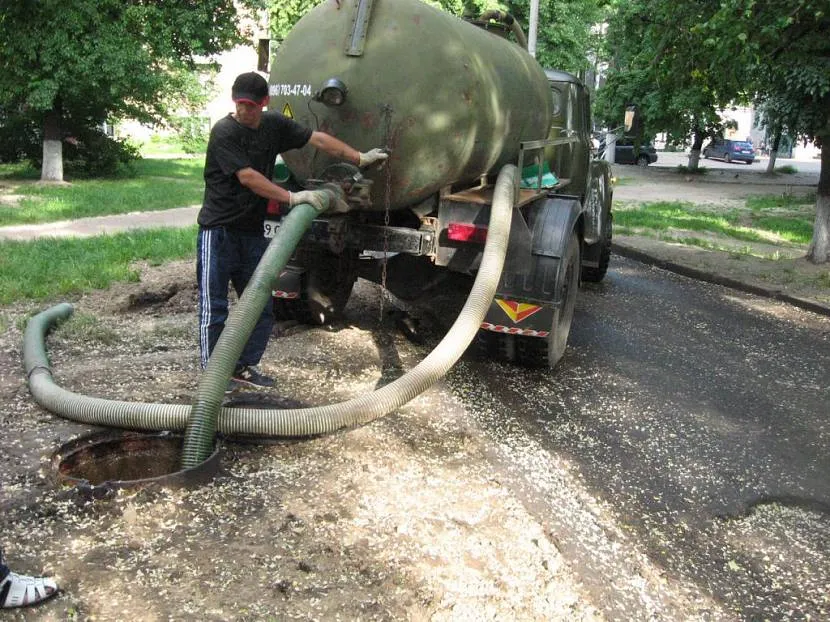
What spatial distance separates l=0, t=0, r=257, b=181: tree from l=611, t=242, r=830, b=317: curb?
33.0 feet

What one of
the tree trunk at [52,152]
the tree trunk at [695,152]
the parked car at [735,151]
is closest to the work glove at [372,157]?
the tree trunk at [52,152]

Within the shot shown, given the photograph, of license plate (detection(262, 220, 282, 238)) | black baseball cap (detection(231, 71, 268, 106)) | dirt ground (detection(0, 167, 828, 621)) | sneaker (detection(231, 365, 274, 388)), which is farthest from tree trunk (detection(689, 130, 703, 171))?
black baseball cap (detection(231, 71, 268, 106))

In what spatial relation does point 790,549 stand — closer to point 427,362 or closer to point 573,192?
point 427,362

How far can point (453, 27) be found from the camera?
16.0 ft

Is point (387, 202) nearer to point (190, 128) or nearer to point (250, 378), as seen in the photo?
point (250, 378)

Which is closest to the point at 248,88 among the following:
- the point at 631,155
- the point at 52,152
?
the point at 52,152

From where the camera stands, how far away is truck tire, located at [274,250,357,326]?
19.1ft

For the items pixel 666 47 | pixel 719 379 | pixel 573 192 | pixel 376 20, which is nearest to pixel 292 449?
pixel 376 20

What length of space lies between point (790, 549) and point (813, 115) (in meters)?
7.69

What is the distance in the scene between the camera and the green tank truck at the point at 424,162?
182 inches

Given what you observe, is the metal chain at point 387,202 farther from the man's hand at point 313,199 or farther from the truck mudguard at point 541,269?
the truck mudguard at point 541,269

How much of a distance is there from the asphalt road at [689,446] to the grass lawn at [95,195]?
8230 mm

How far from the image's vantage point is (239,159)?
4289mm

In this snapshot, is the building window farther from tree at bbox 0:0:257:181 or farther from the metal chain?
tree at bbox 0:0:257:181
